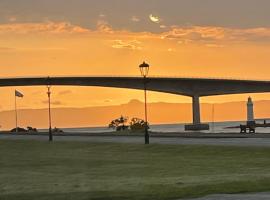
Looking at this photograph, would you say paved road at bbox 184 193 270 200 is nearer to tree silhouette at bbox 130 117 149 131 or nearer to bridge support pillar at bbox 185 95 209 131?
tree silhouette at bbox 130 117 149 131

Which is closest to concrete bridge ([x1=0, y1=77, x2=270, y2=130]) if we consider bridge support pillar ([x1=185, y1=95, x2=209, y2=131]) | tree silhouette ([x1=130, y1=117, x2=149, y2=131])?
bridge support pillar ([x1=185, y1=95, x2=209, y2=131])

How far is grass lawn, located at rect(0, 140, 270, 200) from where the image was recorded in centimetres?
1781

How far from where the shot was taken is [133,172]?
1133 inches

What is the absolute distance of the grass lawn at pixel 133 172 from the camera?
17812mm

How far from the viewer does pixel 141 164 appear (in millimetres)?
34438

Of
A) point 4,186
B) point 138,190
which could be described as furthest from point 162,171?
point 138,190

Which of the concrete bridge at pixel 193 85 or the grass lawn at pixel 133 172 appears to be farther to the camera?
the concrete bridge at pixel 193 85

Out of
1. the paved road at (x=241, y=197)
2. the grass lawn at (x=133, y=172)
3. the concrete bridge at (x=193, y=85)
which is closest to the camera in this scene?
the paved road at (x=241, y=197)

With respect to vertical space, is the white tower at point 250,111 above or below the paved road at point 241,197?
above

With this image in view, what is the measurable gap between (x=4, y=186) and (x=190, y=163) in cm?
1311

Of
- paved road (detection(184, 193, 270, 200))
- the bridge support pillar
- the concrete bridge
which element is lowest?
paved road (detection(184, 193, 270, 200))

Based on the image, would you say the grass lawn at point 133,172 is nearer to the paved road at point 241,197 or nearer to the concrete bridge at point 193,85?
the paved road at point 241,197

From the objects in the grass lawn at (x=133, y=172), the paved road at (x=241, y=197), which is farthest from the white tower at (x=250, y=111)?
the paved road at (x=241, y=197)

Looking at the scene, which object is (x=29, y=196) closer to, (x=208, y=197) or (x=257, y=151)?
(x=208, y=197)
